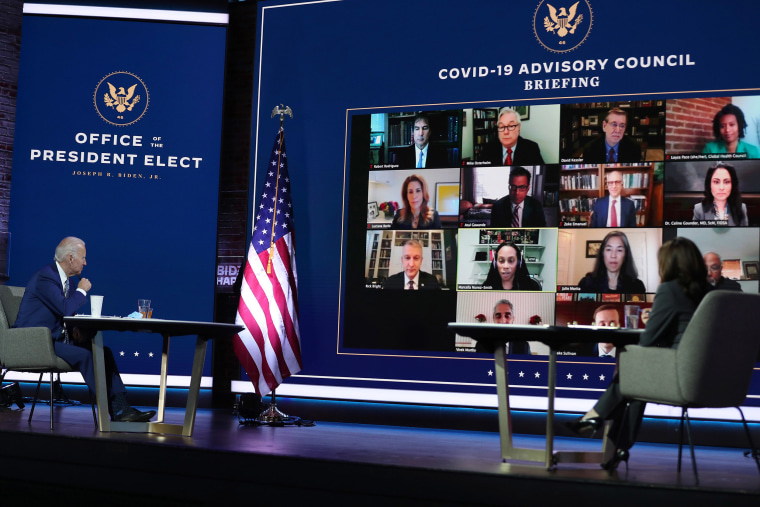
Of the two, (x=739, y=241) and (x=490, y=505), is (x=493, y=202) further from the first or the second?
(x=490, y=505)

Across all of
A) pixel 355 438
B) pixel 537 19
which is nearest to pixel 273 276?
pixel 355 438

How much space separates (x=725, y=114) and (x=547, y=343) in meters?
2.81

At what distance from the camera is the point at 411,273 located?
6727mm

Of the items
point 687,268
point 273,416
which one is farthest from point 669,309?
point 273,416

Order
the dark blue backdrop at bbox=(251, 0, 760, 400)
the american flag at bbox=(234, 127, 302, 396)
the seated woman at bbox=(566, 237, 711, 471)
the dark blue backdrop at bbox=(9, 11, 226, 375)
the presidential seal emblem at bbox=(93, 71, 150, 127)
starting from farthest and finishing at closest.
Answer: the presidential seal emblem at bbox=(93, 71, 150, 127)
the dark blue backdrop at bbox=(9, 11, 226, 375)
the american flag at bbox=(234, 127, 302, 396)
the dark blue backdrop at bbox=(251, 0, 760, 400)
the seated woman at bbox=(566, 237, 711, 471)

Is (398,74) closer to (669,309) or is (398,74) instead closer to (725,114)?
(725,114)

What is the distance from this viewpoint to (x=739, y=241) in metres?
5.84

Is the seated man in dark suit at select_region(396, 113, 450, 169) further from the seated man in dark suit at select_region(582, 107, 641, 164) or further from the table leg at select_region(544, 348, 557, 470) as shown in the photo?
the table leg at select_region(544, 348, 557, 470)

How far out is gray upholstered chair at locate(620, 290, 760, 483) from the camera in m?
3.81

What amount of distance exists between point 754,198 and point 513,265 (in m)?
1.77

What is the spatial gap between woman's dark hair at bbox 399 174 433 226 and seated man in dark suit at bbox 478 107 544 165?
51 centimetres

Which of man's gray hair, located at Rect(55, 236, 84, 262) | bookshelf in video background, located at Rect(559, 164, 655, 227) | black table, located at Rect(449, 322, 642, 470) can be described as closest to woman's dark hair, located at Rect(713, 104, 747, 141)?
bookshelf in video background, located at Rect(559, 164, 655, 227)

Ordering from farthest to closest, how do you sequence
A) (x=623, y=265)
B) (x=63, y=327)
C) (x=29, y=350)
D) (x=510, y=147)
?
(x=510, y=147) < (x=623, y=265) < (x=63, y=327) < (x=29, y=350)

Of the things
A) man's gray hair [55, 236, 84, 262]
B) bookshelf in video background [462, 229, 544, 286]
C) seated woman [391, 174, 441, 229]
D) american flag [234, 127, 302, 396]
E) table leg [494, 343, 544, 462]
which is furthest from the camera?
seated woman [391, 174, 441, 229]
